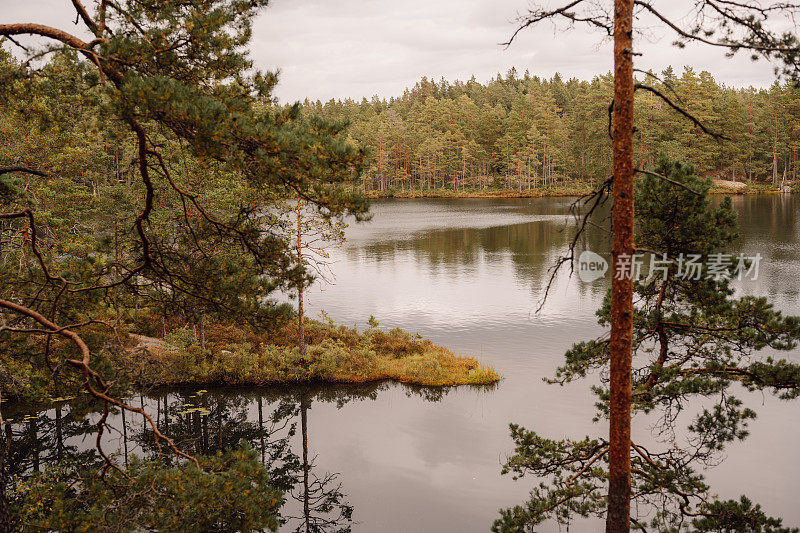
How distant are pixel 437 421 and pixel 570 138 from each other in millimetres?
83979

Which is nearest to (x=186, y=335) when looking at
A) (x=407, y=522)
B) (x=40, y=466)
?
(x=40, y=466)

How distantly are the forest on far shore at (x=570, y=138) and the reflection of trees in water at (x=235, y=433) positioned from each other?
164ft

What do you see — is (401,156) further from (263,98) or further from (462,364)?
(263,98)

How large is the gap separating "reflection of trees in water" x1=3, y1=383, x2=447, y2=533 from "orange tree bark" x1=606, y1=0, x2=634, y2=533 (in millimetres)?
7091

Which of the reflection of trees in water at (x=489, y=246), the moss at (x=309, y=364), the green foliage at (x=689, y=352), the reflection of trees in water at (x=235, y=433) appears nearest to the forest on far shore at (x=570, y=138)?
the reflection of trees in water at (x=489, y=246)

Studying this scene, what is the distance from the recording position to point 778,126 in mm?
70625

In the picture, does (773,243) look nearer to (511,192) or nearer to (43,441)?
(43,441)

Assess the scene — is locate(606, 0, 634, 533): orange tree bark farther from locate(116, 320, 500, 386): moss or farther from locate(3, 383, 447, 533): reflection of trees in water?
locate(116, 320, 500, 386): moss

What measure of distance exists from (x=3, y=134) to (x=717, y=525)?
22.2 m

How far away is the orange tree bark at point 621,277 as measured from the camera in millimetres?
6117

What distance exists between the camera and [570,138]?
302 feet

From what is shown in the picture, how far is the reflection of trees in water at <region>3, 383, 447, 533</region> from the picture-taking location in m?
13.2

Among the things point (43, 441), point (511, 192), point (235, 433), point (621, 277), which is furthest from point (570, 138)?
point (621, 277)

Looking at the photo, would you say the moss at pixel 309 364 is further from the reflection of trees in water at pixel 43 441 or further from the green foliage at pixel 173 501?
the green foliage at pixel 173 501
